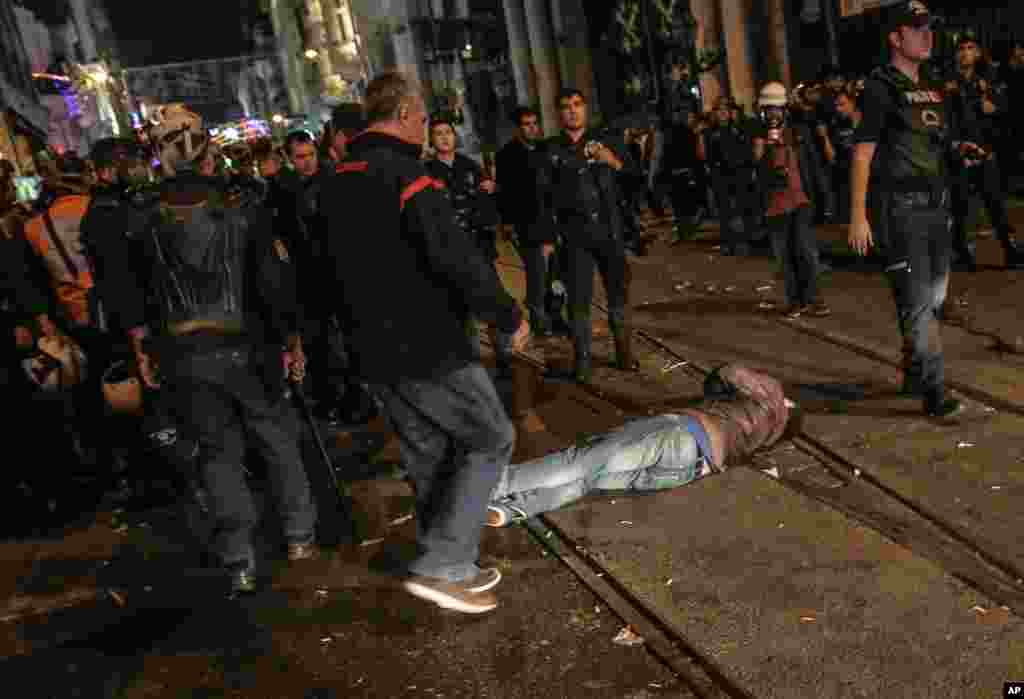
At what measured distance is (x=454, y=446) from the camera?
3967mm

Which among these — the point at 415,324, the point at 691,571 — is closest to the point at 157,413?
the point at 415,324

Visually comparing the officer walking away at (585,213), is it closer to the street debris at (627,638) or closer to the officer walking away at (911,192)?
the officer walking away at (911,192)

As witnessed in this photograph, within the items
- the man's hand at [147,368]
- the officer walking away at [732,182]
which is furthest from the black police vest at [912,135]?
the officer walking away at [732,182]

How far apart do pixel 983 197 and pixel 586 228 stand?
156 inches

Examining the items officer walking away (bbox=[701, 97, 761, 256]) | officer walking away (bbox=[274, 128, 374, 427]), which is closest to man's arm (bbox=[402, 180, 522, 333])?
officer walking away (bbox=[274, 128, 374, 427])

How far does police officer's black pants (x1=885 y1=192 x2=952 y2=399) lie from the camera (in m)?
5.19

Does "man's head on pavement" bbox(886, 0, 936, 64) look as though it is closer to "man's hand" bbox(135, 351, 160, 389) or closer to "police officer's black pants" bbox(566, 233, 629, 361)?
"police officer's black pants" bbox(566, 233, 629, 361)

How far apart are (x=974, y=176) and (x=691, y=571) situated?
6.23 metres

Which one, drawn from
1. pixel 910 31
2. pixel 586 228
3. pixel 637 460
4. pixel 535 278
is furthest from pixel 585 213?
pixel 637 460

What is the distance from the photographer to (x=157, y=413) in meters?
5.10

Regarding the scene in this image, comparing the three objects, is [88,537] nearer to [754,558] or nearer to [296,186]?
[296,186]

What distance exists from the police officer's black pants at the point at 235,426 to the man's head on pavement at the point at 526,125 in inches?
156

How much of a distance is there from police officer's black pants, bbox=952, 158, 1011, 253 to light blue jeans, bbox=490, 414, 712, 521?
4947mm

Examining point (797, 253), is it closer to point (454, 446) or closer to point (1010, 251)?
point (1010, 251)
